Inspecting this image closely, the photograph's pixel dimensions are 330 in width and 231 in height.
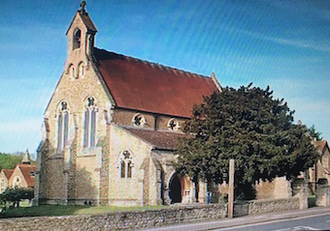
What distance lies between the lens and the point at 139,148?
3469cm

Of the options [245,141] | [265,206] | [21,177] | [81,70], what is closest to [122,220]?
[245,141]

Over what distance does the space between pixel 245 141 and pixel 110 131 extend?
40.7 ft

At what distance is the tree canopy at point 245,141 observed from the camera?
29578 mm

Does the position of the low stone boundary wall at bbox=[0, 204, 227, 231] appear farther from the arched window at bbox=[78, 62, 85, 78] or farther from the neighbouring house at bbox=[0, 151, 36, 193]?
the neighbouring house at bbox=[0, 151, 36, 193]

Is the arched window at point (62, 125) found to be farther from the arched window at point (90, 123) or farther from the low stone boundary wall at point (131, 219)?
the low stone boundary wall at point (131, 219)

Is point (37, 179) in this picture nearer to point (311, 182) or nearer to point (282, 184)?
point (282, 184)

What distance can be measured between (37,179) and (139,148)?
43.0 ft

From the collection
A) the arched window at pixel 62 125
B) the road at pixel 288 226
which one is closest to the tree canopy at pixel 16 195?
the arched window at pixel 62 125

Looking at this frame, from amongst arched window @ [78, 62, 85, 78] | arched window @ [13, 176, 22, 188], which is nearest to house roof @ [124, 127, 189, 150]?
arched window @ [78, 62, 85, 78]

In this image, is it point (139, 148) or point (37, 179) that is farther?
point (37, 179)

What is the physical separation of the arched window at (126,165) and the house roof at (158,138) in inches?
72.2

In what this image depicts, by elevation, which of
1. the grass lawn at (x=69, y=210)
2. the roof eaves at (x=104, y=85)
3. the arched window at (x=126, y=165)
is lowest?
the grass lawn at (x=69, y=210)

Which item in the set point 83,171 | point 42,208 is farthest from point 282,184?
point 42,208

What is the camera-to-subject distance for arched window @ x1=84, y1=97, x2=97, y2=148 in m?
38.5
